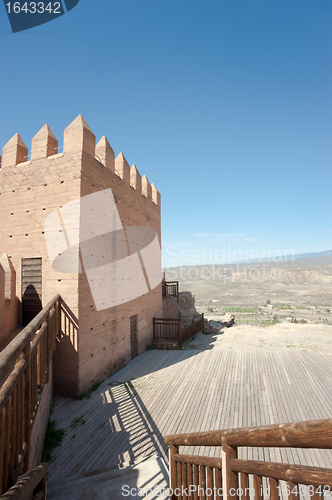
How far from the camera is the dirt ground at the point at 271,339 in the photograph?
1262cm

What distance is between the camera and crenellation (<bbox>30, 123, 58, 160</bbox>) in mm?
8945

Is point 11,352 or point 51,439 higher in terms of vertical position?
point 11,352

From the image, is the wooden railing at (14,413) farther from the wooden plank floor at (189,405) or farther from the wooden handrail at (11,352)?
the wooden plank floor at (189,405)

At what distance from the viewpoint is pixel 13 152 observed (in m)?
9.54

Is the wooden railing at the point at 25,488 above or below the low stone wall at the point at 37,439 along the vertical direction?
above

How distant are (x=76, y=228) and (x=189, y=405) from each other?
20.4ft

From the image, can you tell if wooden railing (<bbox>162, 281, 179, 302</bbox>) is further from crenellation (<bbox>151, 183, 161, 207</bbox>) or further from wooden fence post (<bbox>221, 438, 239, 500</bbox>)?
wooden fence post (<bbox>221, 438, 239, 500</bbox>)

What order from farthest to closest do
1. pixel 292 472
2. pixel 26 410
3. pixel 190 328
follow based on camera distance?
pixel 190 328 → pixel 26 410 → pixel 292 472

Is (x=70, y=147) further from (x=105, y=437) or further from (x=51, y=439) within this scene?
(x=105, y=437)

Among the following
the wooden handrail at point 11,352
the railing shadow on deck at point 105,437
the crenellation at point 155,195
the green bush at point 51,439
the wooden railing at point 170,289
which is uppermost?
the crenellation at point 155,195

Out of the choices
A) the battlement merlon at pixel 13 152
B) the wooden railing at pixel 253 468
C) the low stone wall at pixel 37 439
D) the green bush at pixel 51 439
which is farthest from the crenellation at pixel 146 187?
the wooden railing at pixel 253 468

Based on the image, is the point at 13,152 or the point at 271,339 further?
the point at 271,339

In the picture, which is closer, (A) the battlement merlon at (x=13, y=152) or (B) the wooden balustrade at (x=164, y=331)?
(A) the battlement merlon at (x=13, y=152)

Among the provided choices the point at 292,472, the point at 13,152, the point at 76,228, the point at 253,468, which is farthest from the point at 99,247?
the point at 292,472
